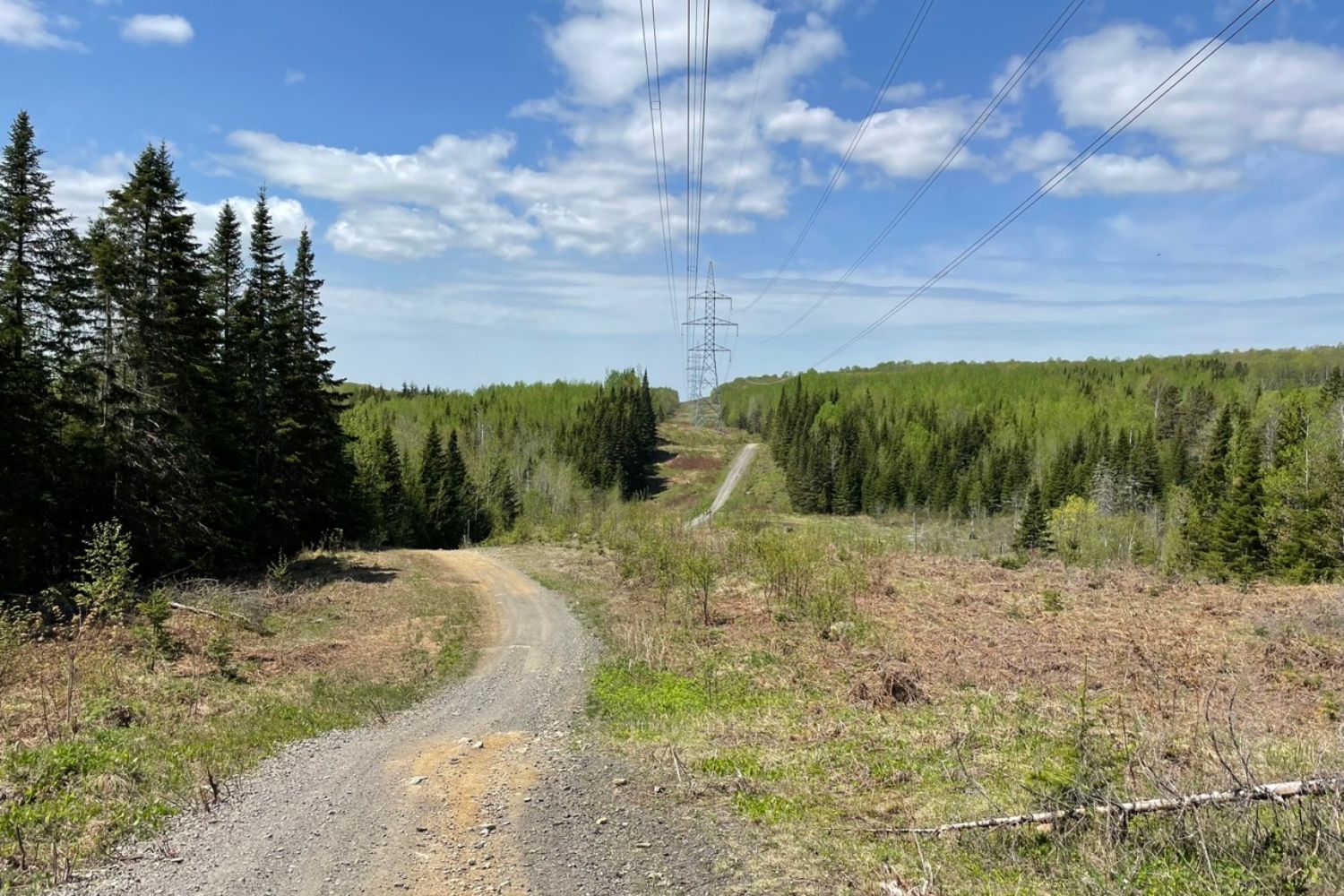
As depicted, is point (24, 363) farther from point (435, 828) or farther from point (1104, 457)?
point (1104, 457)

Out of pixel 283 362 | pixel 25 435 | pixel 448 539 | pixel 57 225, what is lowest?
pixel 448 539

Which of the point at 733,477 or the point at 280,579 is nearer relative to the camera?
the point at 280,579

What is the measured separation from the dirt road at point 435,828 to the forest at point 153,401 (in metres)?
10.4

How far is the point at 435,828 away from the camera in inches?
333

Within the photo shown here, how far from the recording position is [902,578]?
25016mm

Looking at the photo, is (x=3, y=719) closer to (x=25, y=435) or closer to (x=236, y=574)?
(x=25, y=435)

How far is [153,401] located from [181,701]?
15987 mm

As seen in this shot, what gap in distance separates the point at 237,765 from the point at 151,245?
23.3m

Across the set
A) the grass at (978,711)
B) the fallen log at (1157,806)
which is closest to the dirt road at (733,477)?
the grass at (978,711)

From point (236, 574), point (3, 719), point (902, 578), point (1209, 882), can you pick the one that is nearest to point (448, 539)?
point (236, 574)

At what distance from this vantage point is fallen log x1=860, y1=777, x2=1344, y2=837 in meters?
5.66

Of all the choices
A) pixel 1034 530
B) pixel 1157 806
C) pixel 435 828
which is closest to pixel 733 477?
pixel 1034 530

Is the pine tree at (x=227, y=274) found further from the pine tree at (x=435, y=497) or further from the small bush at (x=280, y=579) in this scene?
the pine tree at (x=435, y=497)

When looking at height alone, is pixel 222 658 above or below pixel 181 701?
above
